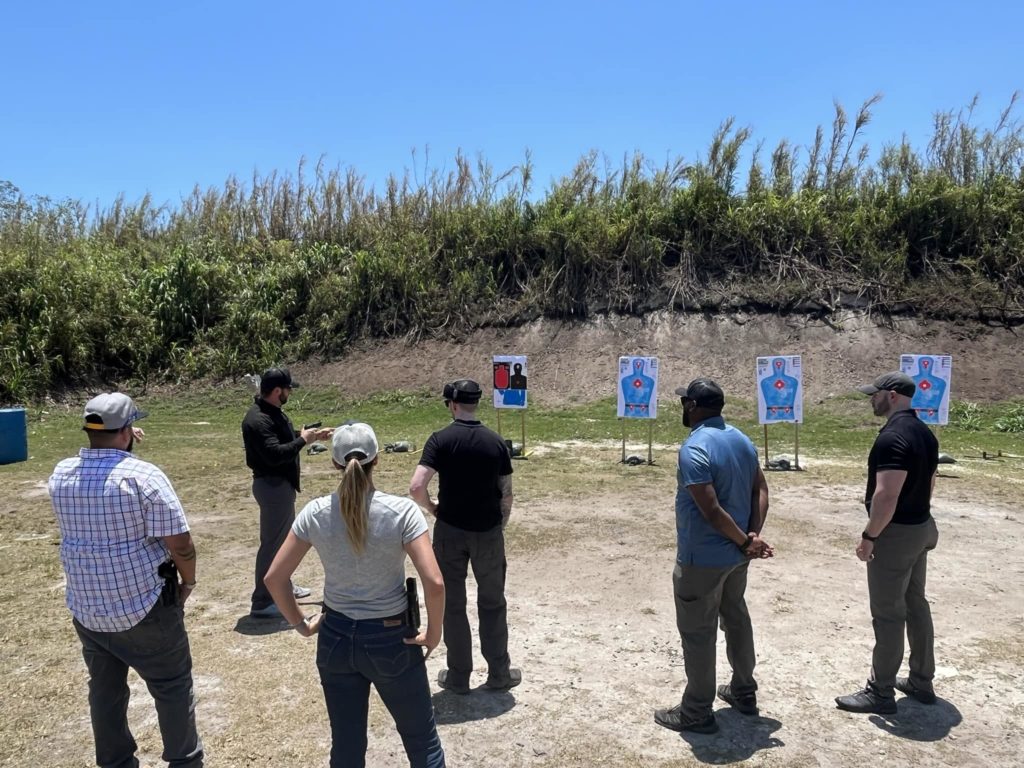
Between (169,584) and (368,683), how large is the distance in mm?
931

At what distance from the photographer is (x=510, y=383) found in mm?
13703

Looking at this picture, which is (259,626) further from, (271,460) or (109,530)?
(109,530)

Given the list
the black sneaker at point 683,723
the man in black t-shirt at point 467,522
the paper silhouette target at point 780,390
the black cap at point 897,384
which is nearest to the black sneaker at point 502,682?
the man in black t-shirt at point 467,522

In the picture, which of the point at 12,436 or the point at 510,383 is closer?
the point at 12,436

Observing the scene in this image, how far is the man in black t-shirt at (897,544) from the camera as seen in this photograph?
3.96 meters

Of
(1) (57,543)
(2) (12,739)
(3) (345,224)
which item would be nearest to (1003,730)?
(2) (12,739)

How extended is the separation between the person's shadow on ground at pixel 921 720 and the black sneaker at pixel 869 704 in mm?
30

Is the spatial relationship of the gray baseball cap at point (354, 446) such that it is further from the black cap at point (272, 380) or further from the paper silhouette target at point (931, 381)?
the paper silhouette target at point (931, 381)

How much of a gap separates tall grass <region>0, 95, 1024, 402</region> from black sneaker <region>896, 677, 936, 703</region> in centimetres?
1846

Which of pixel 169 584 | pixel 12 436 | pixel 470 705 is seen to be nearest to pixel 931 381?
pixel 470 705

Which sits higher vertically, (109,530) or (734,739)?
(109,530)

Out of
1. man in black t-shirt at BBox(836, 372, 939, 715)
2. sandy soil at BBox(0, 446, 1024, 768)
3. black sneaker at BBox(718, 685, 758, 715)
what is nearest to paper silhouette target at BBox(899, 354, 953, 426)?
sandy soil at BBox(0, 446, 1024, 768)

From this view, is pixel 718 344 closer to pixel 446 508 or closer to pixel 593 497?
pixel 593 497

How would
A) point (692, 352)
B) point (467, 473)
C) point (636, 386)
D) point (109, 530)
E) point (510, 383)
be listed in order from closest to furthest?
1. point (109, 530)
2. point (467, 473)
3. point (636, 386)
4. point (510, 383)
5. point (692, 352)
